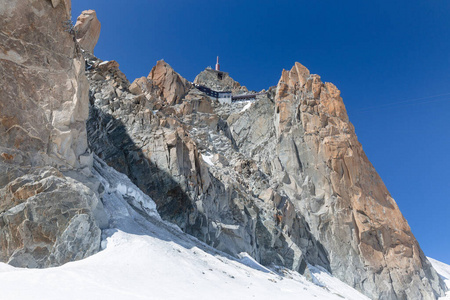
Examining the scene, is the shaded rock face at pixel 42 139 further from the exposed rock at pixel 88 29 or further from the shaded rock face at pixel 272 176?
the exposed rock at pixel 88 29

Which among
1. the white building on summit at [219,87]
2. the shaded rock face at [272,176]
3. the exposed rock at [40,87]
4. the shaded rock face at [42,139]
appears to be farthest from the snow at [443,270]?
the exposed rock at [40,87]

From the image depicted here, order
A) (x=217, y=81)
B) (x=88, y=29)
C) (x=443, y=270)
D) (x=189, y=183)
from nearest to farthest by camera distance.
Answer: (x=189, y=183)
(x=443, y=270)
(x=88, y=29)
(x=217, y=81)

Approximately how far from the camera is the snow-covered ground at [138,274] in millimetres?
11820

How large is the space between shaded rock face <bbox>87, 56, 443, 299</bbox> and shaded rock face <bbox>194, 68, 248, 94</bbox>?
2830 cm

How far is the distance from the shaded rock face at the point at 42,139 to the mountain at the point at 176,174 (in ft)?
0.20

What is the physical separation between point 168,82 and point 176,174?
49441mm

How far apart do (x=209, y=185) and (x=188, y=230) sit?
258 inches

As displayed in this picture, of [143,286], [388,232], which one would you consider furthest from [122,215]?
[388,232]

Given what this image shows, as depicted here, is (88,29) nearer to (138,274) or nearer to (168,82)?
(168,82)

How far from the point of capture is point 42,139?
1825cm

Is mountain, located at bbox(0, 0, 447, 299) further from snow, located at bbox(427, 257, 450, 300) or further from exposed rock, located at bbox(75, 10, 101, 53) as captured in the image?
snow, located at bbox(427, 257, 450, 300)

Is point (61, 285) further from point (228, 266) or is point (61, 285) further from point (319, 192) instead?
point (319, 192)

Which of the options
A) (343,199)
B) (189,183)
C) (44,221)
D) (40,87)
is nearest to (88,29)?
(189,183)

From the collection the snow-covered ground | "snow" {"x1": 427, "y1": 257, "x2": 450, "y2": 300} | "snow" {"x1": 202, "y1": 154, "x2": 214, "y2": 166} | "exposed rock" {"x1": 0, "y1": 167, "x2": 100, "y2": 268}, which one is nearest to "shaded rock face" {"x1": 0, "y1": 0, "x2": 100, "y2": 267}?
"exposed rock" {"x1": 0, "y1": 167, "x2": 100, "y2": 268}
